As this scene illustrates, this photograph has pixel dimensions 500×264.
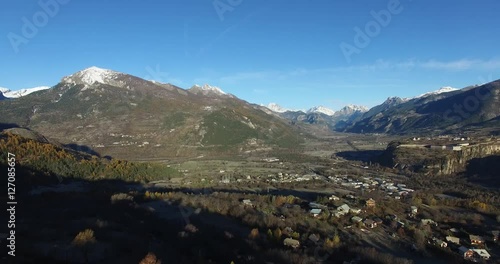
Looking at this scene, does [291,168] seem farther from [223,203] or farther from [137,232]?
[137,232]

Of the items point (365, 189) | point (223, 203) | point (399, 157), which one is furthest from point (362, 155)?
point (223, 203)

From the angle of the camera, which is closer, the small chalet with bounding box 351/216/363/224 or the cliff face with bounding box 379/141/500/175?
the small chalet with bounding box 351/216/363/224

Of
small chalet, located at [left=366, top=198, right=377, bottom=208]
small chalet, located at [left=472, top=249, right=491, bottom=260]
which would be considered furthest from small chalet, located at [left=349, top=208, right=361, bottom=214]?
small chalet, located at [left=472, top=249, right=491, bottom=260]

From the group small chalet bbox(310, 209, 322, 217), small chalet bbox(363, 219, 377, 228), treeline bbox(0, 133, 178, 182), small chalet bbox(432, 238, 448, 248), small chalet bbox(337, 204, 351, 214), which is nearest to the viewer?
small chalet bbox(432, 238, 448, 248)

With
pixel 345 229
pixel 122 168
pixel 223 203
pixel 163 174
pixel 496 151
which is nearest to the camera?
pixel 345 229

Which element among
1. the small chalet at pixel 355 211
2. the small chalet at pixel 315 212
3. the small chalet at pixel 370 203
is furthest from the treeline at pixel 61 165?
the small chalet at pixel 370 203

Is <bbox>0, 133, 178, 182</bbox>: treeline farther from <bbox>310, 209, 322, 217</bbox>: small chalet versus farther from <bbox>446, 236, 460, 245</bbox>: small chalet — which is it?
<bbox>446, 236, 460, 245</bbox>: small chalet

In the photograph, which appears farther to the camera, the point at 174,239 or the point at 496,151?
the point at 496,151
